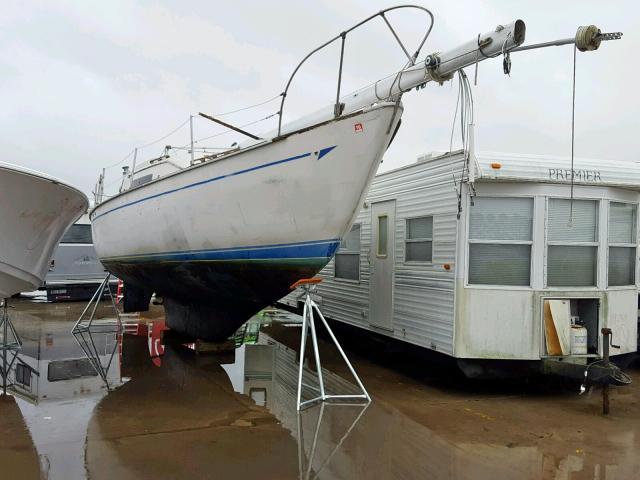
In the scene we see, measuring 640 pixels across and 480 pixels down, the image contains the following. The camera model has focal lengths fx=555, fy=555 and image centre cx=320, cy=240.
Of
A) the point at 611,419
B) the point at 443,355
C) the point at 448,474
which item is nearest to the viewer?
the point at 448,474

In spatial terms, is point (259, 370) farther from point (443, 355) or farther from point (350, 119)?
point (350, 119)

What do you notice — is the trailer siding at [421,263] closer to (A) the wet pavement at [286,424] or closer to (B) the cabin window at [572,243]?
(A) the wet pavement at [286,424]

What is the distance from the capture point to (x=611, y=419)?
220 inches

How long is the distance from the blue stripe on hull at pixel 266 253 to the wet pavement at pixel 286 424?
1.50 m

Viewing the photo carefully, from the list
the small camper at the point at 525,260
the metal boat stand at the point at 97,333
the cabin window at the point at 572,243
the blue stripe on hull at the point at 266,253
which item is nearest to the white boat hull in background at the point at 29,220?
the metal boat stand at the point at 97,333

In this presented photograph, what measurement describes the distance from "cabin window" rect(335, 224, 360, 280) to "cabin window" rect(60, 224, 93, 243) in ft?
34.9

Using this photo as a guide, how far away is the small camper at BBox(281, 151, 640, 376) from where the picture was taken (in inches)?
243

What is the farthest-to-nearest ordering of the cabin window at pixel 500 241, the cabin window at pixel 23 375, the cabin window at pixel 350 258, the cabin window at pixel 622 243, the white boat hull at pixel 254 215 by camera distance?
the cabin window at pixel 350 258, the cabin window at pixel 622 243, the cabin window at pixel 23 375, the cabin window at pixel 500 241, the white boat hull at pixel 254 215

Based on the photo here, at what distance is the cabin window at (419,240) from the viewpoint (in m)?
6.89

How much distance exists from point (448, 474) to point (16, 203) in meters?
6.71

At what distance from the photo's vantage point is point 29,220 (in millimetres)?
8148

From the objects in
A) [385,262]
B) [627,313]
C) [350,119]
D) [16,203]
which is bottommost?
[627,313]

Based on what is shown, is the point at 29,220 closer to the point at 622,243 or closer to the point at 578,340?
the point at 578,340

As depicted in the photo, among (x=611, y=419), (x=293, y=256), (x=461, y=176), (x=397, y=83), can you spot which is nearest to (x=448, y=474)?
(x=611, y=419)
